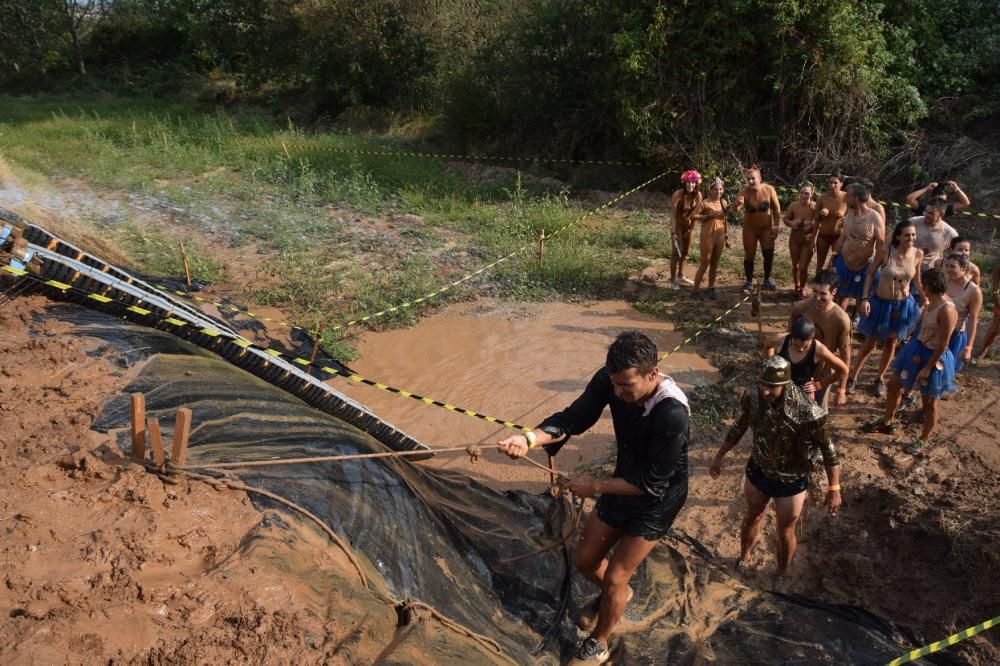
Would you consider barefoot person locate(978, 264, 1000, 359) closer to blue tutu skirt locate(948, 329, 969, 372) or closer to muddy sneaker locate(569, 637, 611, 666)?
blue tutu skirt locate(948, 329, 969, 372)

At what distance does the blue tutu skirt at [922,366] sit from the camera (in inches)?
203

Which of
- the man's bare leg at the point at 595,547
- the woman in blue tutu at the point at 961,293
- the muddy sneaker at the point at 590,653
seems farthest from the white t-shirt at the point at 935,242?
the muddy sneaker at the point at 590,653

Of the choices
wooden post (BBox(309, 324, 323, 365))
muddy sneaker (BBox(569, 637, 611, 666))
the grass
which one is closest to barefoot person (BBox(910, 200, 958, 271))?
the grass

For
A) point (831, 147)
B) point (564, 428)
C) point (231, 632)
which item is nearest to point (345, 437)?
point (564, 428)

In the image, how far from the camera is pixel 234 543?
2.56 meters

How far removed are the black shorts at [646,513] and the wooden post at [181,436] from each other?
6.47 feet

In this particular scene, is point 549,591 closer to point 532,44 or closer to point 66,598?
point 66,598

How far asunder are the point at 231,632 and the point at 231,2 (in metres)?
25.4

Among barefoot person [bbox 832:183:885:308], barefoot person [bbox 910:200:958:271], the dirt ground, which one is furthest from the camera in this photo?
barefoot person [bbox 832:183:885:308]

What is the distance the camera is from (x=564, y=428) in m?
3.52

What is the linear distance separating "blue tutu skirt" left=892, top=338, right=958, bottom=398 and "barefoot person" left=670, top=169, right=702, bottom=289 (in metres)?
3.50

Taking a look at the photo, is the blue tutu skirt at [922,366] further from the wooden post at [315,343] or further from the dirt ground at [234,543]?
the wooden post at [315,343]

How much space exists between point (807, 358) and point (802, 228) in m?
4.01

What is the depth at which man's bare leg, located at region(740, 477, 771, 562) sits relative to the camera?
4.19 m
